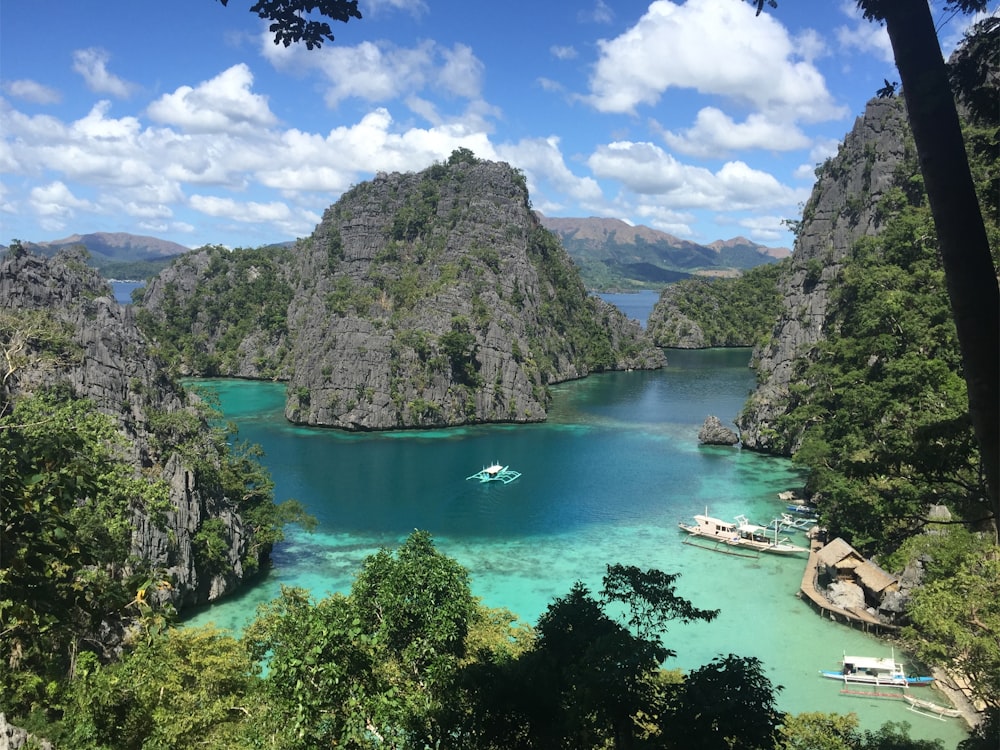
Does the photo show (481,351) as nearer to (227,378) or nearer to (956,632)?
(227,378)

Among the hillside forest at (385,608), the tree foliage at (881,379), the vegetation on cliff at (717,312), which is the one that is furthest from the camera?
the vegetation on cliff at (717,312)

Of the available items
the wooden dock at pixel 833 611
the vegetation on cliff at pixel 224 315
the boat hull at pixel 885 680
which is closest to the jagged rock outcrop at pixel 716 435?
the wooden dock at pixel 833 611

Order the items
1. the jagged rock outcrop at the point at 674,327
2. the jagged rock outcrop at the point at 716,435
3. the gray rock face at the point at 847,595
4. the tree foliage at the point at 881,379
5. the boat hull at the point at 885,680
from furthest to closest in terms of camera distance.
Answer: the jagged rock outcrop at the point at 674,327 → the jagged rock outcrop at the point at 716,435 → the tree foliage at the point at 881,379 → the gray rock face at the point at 847,595 → the boat hull at the point at 885,680

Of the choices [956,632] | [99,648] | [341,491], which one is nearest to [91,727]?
[99,648]

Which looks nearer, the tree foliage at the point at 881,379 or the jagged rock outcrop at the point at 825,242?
the tree foliage at the point at 881,379

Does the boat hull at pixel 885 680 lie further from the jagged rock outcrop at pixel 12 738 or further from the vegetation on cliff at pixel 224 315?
the vegetation on cliff at pixel 224 315

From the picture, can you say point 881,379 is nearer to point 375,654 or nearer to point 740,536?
point 740,536
